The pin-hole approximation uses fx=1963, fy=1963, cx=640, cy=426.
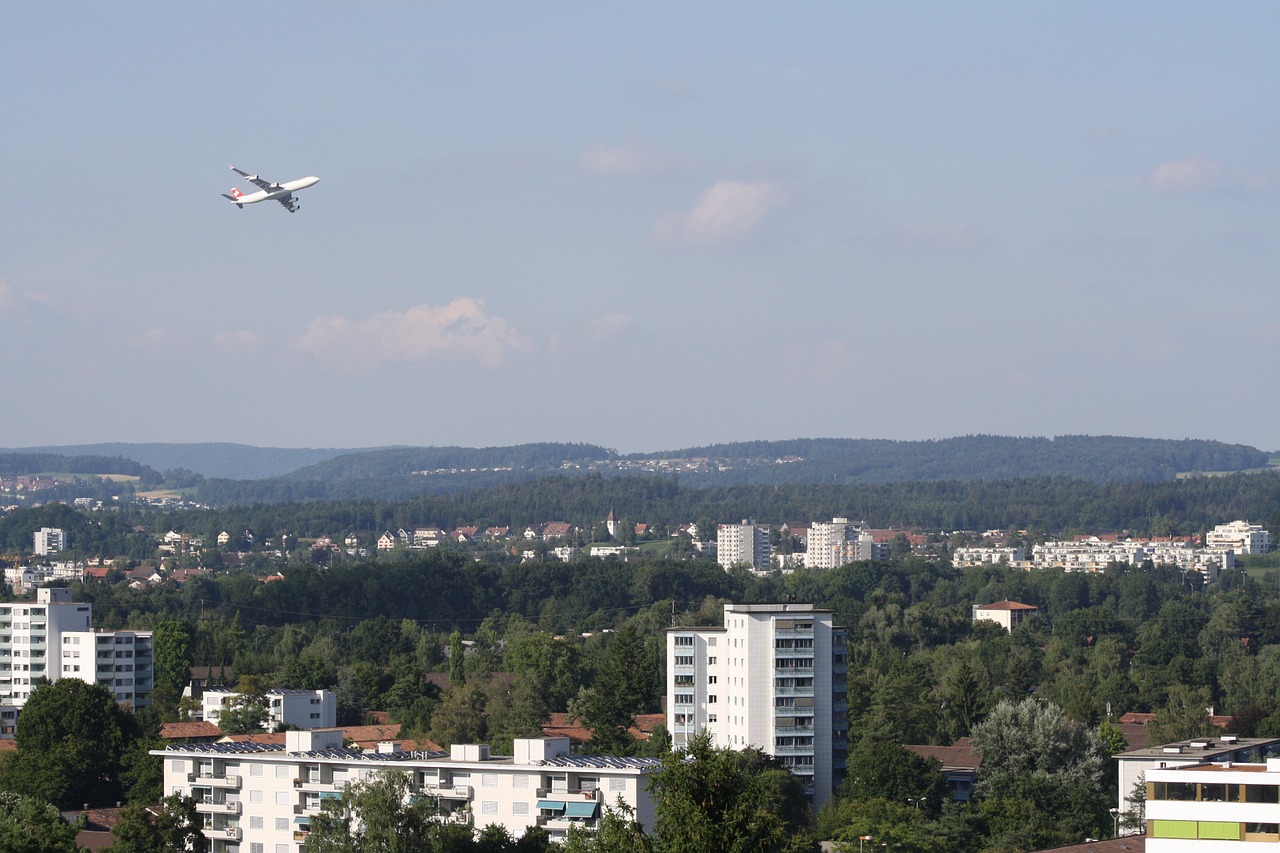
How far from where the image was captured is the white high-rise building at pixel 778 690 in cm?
7225

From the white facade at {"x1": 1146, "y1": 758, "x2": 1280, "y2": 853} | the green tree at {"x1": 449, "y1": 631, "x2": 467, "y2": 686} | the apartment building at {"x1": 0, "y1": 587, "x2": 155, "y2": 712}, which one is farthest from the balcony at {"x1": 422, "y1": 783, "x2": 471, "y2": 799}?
the apartment building at {"x1": 0, "y1": 587, "x2": 155, "y2": 712}

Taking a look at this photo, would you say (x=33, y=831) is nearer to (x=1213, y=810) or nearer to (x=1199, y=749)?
(x=1213, y=810)

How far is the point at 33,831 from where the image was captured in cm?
4519

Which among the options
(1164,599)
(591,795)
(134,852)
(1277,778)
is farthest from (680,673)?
(1164,599)

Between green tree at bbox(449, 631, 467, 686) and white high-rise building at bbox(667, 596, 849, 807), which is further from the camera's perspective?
green tree at bbox(449, 631, 467, 686)

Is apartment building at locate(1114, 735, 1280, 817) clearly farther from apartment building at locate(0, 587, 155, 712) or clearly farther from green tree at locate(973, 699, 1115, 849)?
apartment building at locate(0, 587, 155, 712)

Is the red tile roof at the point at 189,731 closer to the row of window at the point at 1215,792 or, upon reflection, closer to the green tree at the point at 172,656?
the green tree at the point at 172,656

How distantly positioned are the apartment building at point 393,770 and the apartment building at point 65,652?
4322 cm

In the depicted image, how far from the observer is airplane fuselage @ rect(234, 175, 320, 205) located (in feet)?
255

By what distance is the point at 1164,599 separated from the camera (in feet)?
584

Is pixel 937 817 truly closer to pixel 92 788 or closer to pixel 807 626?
pixel 807 626

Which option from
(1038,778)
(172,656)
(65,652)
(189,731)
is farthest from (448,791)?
(172,656)

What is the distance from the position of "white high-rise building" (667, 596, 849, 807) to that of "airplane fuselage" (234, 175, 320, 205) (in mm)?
A: 23618

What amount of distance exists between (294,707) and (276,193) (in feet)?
85.7
